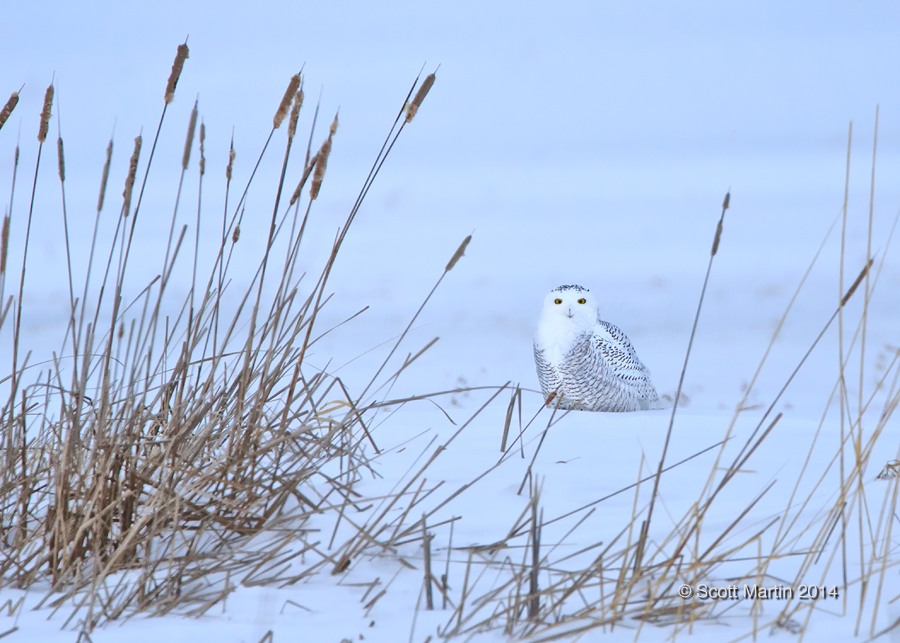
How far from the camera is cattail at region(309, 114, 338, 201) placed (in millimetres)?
1067

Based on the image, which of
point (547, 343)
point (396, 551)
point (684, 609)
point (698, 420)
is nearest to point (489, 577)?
point (396, 551)

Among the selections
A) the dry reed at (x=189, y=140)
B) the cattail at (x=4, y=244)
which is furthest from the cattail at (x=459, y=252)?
the cattail at (x=4, y=244)

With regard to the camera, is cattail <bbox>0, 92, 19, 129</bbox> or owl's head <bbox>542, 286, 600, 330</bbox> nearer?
cattail <bbox>0, 92, 19, 129</bbox>

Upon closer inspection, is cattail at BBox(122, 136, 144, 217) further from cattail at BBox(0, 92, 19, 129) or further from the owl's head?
the owl's head

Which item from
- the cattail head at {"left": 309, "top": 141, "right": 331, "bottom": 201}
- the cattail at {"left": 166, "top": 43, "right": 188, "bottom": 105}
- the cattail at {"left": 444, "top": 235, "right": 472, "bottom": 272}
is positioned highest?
the cattail at {"left": 166, "top": 43, "right": 188, "bottom": 105}

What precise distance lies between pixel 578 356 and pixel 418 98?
1.73 metres

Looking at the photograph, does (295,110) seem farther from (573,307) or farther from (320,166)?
(573,307)

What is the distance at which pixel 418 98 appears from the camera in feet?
3.58

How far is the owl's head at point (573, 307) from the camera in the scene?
9.01ft

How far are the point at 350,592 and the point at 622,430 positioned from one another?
0.90 metres

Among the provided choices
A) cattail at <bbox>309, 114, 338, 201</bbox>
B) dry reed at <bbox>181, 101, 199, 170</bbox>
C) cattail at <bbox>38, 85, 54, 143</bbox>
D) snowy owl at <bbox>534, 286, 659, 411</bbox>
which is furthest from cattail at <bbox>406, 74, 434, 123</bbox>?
snowy owl at <bbox>534, 286, 659, 411</bbox>

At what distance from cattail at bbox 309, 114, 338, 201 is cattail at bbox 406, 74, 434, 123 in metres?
0.10

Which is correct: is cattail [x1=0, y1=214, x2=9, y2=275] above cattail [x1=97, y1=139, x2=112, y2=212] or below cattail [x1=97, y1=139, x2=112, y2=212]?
below

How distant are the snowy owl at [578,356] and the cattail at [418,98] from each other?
168cm
